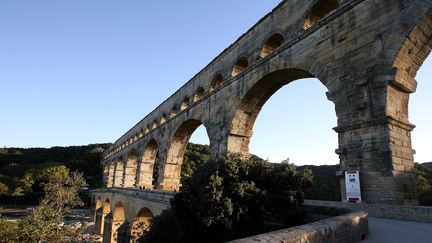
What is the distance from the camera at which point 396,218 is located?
24.2 feet

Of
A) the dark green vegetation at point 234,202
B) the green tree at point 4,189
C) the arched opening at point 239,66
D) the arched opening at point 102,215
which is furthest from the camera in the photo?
the green tree at point 4,189

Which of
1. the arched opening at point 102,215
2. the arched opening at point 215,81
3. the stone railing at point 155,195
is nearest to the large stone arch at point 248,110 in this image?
the stone railing at point 155,195

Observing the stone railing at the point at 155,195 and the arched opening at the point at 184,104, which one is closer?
the stone railing at the point at 155,195

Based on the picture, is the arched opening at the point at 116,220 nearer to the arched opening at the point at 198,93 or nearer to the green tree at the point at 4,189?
the arched opening at the point at 198,93

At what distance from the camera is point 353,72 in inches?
360

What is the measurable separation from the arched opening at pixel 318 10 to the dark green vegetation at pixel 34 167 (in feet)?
183

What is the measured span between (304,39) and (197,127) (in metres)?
11.8

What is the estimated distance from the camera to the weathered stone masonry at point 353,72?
26.3ft

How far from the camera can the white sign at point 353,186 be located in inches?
329

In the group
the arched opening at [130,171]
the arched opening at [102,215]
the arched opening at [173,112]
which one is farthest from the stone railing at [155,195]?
the arched opening at [102,215]

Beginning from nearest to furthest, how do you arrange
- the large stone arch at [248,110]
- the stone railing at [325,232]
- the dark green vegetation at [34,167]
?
the stone railing at [325,232], the large stone arch at [248,110], the dark green vegetation at [34,167]

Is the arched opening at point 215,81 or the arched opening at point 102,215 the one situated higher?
the arched opening at point 215,81

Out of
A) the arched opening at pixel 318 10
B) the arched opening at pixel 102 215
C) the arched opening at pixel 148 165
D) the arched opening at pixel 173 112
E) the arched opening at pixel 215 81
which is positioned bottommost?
the arched opening at pixel 102 215

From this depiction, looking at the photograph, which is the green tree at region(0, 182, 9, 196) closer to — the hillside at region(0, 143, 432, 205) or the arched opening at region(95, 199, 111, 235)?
the hillside at region(0, 143, 432, 205)
